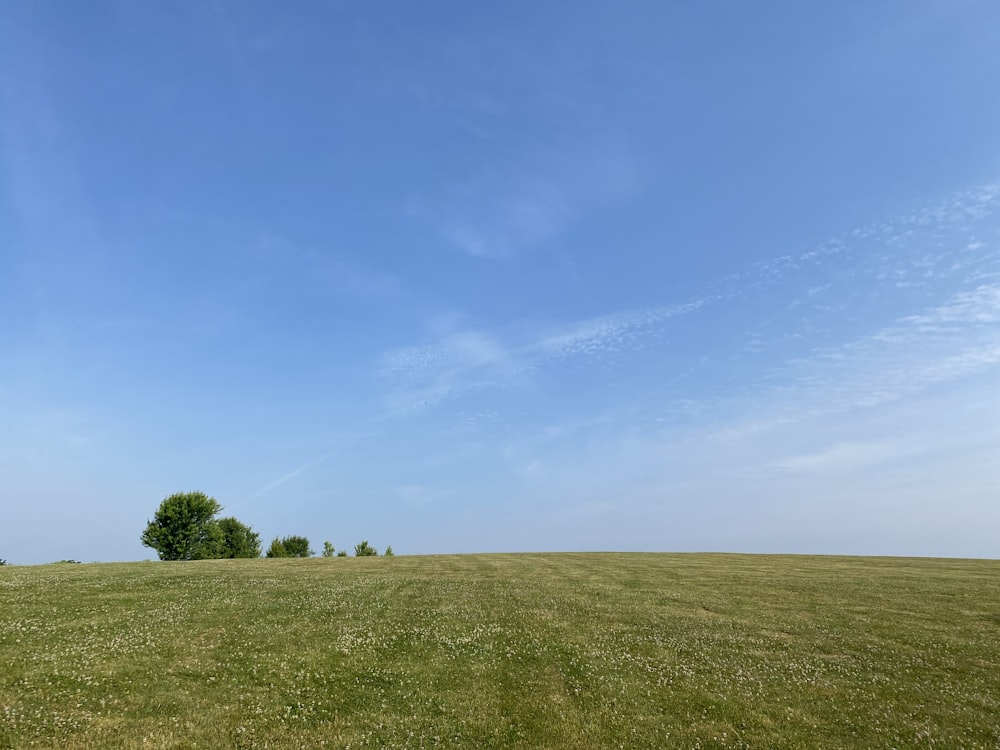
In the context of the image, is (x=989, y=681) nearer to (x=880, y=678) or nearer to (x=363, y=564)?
(x=880, y=678)

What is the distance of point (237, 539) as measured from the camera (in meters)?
123

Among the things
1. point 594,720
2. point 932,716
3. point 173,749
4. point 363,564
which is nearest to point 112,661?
point 173,749

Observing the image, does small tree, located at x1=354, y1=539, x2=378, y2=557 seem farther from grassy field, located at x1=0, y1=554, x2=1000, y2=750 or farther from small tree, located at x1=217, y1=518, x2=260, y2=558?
grassy field, located at x1=0, y1=554, x2=1000, y2=750

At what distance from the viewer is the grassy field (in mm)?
15727

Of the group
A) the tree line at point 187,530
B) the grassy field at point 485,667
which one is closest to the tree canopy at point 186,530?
the tree line at point 187,530

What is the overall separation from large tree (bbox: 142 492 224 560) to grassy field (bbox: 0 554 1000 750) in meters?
74.3

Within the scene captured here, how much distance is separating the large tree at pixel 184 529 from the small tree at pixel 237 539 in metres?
9.36

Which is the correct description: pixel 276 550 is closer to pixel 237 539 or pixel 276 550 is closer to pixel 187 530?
pixel 237 539

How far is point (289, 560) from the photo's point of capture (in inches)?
2405

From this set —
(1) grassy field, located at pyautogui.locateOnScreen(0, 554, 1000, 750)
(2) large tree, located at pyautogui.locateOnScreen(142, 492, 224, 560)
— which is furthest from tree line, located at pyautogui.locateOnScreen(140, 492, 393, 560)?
(1) grassy field, located at pyautogui.locateOnScreen(0, 554, 1000, 750)

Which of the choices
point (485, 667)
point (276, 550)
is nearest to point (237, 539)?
point (276, 550)

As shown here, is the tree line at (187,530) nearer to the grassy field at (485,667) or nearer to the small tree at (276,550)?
the small tree at (276,550)

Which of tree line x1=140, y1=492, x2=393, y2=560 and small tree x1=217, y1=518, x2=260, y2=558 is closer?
tree line x1=140, y1=492, x2=393, y2=560

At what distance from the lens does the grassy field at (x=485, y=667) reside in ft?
51.6
